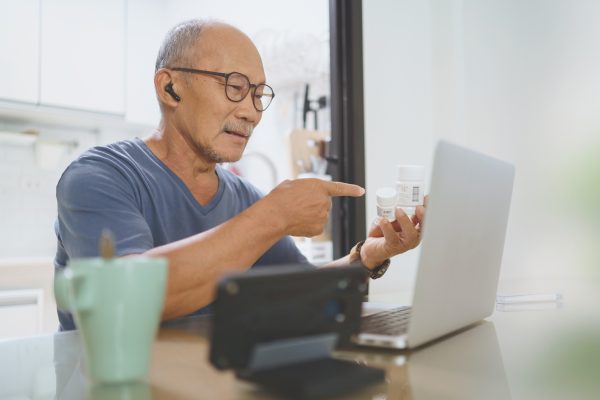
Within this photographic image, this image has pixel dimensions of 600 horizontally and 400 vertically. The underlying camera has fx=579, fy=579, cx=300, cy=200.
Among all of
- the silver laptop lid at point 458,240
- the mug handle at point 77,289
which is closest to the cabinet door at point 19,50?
the silver laptop lid at point 458,240

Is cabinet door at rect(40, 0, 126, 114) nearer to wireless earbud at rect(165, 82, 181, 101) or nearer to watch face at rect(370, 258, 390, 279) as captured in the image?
wireless earbud at rect(165, 82, 181, 101)

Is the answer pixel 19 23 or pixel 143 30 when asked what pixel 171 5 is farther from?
pixel 19 23

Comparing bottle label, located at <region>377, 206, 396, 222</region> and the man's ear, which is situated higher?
the man's ear

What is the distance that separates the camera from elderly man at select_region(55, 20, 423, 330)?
0.92 meters

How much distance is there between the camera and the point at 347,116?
78.5 inches

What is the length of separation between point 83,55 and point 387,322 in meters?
3.01

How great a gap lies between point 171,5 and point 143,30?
1.05 feet

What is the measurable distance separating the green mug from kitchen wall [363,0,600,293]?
1585mm

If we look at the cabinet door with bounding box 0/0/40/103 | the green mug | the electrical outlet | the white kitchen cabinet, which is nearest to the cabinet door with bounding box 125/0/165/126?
the white kitchen cabinet

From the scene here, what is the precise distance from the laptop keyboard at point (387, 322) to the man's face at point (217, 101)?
602mm

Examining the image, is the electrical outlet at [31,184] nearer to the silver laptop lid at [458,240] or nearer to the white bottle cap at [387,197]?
the white bottle cap at [387,197]

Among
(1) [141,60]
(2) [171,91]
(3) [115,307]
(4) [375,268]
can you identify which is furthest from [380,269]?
(1) [141,60]

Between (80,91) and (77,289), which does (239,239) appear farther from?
(80,91)

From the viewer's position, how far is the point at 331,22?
2051mm
